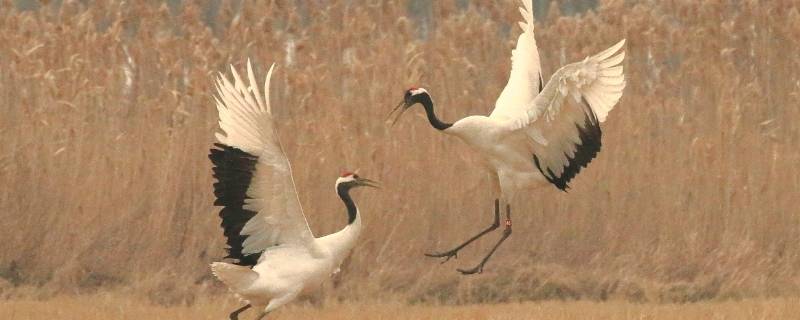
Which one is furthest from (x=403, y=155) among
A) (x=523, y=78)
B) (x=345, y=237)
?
(x=345, y=237)

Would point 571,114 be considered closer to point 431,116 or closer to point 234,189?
point 431,116

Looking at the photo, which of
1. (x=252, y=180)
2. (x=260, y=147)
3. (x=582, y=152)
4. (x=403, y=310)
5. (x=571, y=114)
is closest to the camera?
(x=260, y=147)

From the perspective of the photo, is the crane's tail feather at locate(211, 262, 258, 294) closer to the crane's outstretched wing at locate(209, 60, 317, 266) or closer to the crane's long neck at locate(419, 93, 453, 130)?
the crane's outstretched wing at locate(209, 60, 317, 266)

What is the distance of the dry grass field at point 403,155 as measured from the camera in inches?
384

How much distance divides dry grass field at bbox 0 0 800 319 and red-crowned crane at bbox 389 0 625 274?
29.0 inches

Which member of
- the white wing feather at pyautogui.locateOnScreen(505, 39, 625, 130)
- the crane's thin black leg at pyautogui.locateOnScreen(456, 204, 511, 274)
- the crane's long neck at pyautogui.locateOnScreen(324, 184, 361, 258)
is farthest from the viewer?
the crane's thin black leg at pyautogui.locateOnScreen(456, 204, 511, 274)

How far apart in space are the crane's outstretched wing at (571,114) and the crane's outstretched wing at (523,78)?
0.34ft

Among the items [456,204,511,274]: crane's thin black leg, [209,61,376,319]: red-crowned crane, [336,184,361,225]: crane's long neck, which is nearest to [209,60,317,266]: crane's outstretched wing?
[209,61,376,319]: red-crowned crane

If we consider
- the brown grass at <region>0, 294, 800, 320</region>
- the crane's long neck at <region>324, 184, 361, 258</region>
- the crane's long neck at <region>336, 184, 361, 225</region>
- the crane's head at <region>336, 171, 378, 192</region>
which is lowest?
the brown grass at <region>0, 294, 800, 320</region>

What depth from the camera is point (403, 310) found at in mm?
9117

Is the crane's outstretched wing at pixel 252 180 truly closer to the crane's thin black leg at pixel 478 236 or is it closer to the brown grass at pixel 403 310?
the brown grass at pixel 403 310

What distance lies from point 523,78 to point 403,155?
1.17 meters

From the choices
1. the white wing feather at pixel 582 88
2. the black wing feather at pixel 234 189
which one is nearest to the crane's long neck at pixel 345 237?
the black wing feather at pixel 234 189

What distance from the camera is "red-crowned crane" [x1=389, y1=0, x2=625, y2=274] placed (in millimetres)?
8359
